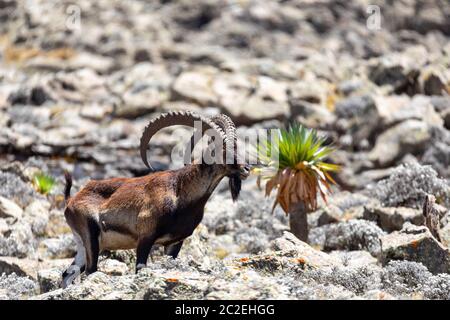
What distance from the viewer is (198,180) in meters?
9.01

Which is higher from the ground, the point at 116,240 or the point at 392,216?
the point at 116,240

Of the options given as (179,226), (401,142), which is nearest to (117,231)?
(179,226)

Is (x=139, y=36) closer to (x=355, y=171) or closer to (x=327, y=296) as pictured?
(x=355, y=171)

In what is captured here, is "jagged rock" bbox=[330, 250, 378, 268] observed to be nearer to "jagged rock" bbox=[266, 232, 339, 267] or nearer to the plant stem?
the plant stem

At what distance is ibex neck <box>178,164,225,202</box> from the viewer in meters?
8.95

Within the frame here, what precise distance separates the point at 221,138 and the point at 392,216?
6.37m

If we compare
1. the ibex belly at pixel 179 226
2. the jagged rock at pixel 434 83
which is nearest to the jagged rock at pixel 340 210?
the ibex belly at pixel 179 226

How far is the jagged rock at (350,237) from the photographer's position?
44.6 ft

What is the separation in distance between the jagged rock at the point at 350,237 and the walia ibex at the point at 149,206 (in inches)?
191

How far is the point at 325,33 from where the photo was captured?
156 feet

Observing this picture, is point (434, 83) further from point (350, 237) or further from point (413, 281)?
point (413, 281)

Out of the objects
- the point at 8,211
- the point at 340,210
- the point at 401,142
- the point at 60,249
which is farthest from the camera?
the point at 401,142

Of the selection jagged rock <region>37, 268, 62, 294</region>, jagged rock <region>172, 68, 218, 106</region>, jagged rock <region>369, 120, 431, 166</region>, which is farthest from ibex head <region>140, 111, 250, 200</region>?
jagged rock <region>172, 68, 218, 106</region>
